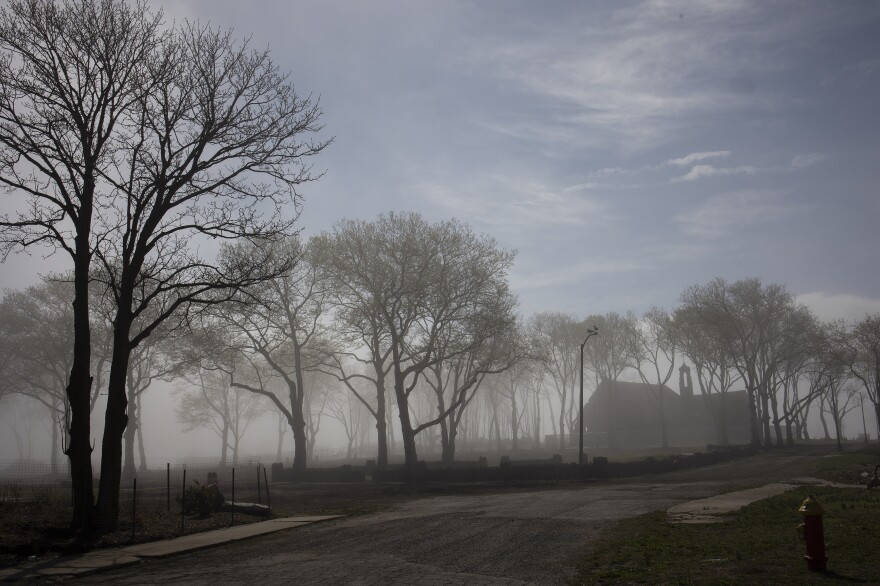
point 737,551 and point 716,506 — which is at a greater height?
point 737,551

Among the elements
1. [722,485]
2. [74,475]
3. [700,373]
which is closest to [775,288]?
[700,373]

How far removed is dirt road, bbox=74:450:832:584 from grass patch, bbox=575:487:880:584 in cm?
73

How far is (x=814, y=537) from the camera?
31.8 feet

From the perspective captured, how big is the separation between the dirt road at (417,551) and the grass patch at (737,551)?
0.73 metres

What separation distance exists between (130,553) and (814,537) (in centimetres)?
1215

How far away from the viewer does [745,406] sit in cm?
9625

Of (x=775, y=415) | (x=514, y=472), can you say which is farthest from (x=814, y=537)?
(x=775, y=415)

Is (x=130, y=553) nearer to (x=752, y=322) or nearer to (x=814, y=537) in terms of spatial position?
(x=814, y=537)

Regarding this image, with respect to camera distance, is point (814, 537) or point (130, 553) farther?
point (130, 553)

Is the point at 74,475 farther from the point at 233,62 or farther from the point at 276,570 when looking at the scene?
the point at 233,62

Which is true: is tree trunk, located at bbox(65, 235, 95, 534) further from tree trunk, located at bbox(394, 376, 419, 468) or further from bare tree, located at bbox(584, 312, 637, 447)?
bare tree, located at bbox(584, 312, 637, 447)

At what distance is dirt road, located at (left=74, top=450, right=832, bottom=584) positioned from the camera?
35.0 feet

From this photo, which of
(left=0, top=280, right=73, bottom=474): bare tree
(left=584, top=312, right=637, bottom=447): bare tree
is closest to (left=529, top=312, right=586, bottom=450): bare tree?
(left=584, top=312, right=637, bottom=447): bare tree

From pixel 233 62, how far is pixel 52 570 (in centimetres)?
1364
